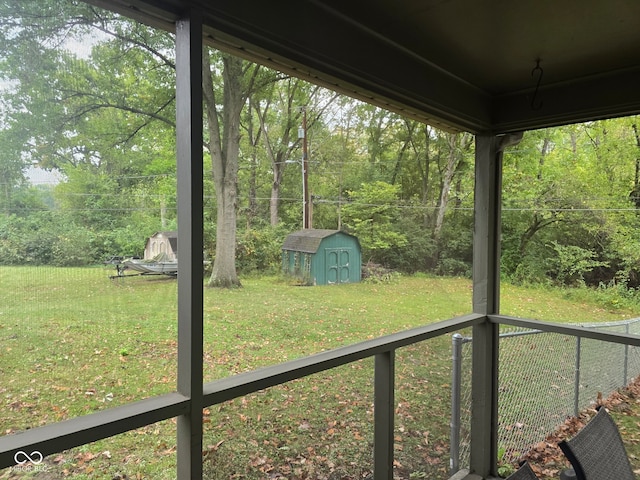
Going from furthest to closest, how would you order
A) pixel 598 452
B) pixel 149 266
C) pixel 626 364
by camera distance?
pixel 626 364 → pixel 149 266 → pixel 598 452

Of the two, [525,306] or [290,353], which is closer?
[290,353]

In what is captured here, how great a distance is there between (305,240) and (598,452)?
1542 mm

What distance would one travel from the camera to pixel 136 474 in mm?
1236

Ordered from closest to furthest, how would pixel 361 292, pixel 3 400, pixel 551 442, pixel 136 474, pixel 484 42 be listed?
pixel 3 400 < pixel 136 474 < pixel 484 42 < pixel 361 292 < pixel 551 442

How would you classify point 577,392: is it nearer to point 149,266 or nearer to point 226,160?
point 226,160

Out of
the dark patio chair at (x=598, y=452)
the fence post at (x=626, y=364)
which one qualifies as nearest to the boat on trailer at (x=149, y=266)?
the dark patio chair at (x=598, y=452)

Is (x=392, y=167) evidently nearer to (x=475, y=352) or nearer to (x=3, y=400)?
(x=475, y=352)

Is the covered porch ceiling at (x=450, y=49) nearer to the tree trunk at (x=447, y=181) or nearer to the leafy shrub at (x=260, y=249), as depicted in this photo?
the tree trunk at (x=447, y=181)

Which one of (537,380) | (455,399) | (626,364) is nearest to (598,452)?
(455,399)

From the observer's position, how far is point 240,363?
1.88 metres

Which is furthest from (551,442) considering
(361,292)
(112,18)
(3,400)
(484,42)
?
(112,18)

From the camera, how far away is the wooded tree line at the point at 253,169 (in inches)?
44.2

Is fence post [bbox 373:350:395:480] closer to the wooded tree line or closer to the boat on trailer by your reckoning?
the wooded tree line

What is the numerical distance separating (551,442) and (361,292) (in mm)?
1758
